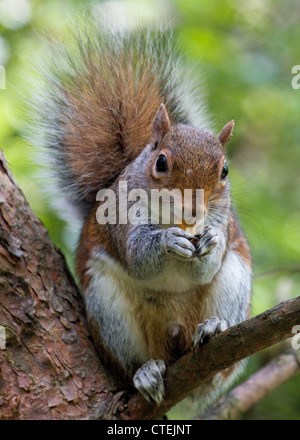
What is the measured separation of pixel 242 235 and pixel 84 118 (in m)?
0.99

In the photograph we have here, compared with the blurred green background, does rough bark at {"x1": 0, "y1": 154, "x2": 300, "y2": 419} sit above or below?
below

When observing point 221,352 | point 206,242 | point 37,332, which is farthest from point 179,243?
point 37,332

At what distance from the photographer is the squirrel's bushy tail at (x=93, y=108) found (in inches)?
107

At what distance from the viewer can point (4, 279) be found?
2.19 metres

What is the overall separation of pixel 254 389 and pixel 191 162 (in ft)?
3.85

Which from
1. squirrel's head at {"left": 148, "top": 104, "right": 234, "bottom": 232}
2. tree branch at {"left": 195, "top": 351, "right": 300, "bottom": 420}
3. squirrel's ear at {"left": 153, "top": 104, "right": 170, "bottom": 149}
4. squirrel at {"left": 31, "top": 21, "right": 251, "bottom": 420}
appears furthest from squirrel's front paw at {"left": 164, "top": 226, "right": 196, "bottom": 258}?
tree branch at {"left": 195, "top": 351, "right": 300, "bottom": 420}

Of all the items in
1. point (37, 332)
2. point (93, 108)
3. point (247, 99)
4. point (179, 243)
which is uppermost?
point (247, 99)

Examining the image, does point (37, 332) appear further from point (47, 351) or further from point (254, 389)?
point (254, 389)

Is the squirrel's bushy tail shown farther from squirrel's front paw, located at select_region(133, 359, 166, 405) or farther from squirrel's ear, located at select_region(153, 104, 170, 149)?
squirrel's front paw, located at select_region(133, 359, 166, 405)

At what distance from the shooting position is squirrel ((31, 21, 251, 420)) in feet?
7.23

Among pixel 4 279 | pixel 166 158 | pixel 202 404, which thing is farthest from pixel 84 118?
pixel 202 404

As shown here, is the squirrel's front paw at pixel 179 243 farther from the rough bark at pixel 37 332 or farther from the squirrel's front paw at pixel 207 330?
the rough bark at pixel 37 332

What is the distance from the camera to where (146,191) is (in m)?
2.31

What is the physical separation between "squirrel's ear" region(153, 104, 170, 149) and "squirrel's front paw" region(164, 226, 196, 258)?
47cm
